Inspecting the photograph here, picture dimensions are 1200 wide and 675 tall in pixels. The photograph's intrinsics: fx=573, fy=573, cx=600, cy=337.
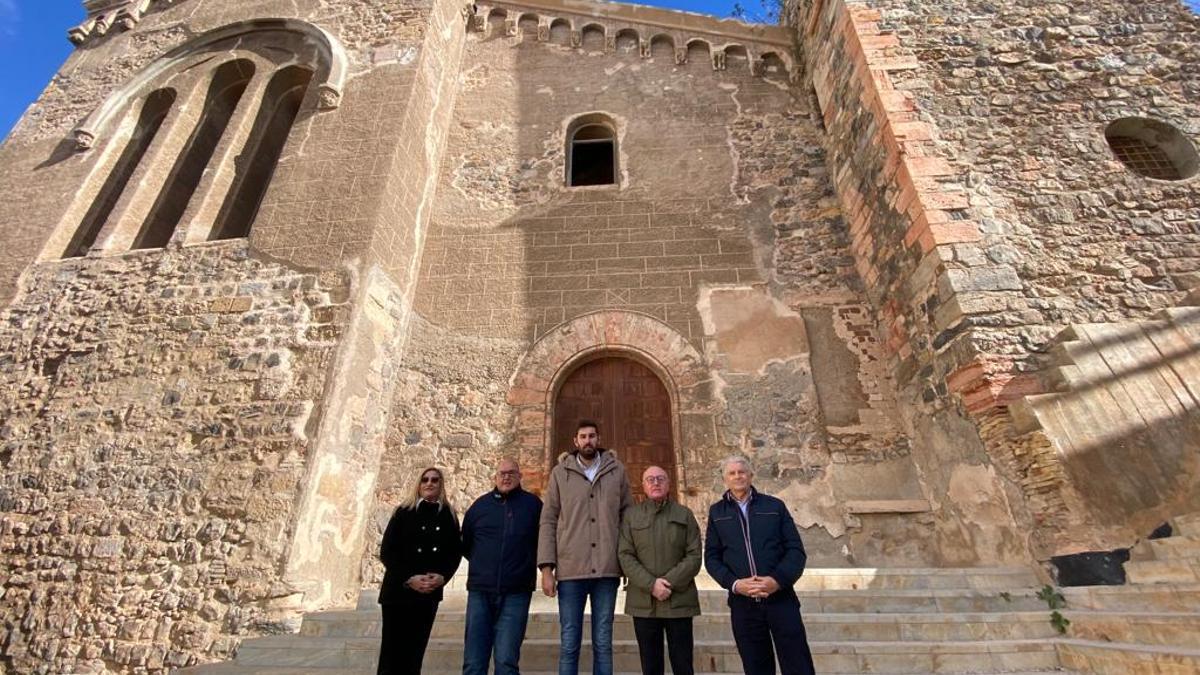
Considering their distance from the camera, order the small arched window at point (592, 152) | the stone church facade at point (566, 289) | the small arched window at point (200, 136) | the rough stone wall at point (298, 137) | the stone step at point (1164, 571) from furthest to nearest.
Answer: the small arched window at point (592, 152)
the small arched window at point (200, 136)
the rough stone wall at point (298, 137)
the stone church facade at point (566, 289)
the stone step at point (1164, 571)

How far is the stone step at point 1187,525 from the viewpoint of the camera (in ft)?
11.2

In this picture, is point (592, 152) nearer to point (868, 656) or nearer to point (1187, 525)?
point (868, 656)

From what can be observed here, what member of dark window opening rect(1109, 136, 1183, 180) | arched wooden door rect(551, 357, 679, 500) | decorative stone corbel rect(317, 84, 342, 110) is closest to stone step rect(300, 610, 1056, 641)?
arched wooden door rect(551, 357, 679, 500)

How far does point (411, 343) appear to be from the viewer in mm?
6289

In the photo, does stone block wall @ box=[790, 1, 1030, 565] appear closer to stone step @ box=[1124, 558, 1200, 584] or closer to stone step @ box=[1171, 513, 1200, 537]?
stone step @ box=[1124, 558, 1200, 584]

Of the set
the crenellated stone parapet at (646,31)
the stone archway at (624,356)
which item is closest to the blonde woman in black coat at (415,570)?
the stone archway at (624,356)

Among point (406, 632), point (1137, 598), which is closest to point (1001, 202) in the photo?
point (1137, 598)

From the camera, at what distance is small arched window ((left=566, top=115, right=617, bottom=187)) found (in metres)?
7.95

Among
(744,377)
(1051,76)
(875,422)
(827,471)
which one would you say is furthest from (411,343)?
(1051,76)

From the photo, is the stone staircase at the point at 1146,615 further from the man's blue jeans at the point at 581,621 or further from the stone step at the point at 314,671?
the man's blue jeans at the point at 581,621

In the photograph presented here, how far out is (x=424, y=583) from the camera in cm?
277

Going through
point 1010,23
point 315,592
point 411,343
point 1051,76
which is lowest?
point 315,592

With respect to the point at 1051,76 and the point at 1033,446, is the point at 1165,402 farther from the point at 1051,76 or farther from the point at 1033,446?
the point at 1051,76

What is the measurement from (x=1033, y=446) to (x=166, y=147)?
9345 mm
